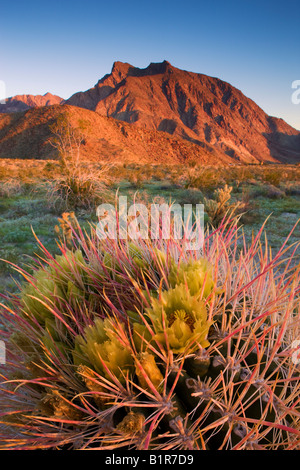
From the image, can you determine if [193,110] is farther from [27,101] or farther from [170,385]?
[170,385]

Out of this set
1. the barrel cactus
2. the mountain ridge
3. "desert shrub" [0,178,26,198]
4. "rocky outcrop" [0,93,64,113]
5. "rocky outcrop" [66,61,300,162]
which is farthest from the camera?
"rocky outcrop" [0,93,64,113]

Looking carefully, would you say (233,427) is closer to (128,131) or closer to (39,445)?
(39,445)

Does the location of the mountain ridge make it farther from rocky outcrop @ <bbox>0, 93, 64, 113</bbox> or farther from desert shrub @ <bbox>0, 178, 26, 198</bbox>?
desert shrub @ <bbox>0, 178, 26, 198</bbox>

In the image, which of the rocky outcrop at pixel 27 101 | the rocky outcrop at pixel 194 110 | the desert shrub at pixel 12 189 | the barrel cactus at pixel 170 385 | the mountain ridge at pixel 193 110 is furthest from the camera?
the rocky outcrop at pixel 27 101

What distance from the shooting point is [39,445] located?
37.2 inches

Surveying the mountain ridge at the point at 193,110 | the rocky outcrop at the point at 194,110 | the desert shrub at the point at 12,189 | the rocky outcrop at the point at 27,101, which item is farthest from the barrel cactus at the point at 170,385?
the rocky outcrop at the point at 27,101

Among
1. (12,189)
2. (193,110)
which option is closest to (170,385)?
(12,189)

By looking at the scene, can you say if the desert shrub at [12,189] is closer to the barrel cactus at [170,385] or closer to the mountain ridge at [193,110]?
the barrel cactus at [170,385]

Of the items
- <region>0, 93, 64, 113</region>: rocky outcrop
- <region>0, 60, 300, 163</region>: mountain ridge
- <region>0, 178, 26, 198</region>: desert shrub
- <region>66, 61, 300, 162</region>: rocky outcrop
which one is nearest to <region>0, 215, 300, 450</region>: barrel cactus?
<region>0, 178, 26, 198</region>: desert shrub

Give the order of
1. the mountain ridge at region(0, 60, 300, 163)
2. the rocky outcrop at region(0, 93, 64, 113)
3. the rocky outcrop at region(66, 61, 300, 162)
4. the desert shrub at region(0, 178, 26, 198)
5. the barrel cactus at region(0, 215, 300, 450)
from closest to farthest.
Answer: the barrel cactus at region(0, 215, 300, 450)
the desert shrub at region(0, 178, 26, 198)
the mountain ridge at region(0, 60, 300, 163)
the rocky outcrop at region(66, 61, 300, 162)
the rocky outcrop at region(0, 93, 64, 113)

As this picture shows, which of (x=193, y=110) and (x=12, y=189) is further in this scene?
(x=193, y=110)

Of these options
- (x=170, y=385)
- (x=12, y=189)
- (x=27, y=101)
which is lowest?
(x=170, y=385)

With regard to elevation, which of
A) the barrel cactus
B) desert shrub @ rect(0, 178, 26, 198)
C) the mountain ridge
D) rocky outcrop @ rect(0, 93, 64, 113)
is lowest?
the barrel cactus
